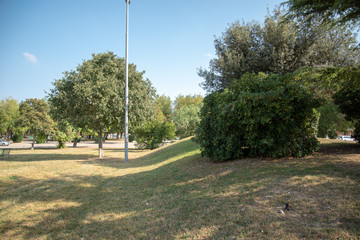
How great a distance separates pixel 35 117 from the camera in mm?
27484

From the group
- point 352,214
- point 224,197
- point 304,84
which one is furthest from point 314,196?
point 304,84

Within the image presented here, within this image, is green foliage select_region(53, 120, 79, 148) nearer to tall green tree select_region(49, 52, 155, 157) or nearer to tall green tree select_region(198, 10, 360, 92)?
tall green tree select_region(49, 52, 155, 157)

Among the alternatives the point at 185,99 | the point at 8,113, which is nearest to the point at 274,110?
the point at 185,99

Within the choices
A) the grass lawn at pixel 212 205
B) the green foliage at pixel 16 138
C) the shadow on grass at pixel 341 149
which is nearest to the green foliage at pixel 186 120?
the shadow on grass at pixel 341 149

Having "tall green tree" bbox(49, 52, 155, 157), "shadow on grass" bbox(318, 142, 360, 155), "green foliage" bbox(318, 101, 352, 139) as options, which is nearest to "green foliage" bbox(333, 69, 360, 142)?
"shadow on grass" bbox(318, 142, 360, 155)

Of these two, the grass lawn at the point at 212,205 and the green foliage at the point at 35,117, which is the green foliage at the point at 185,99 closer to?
the green foliage at the point at 35,117

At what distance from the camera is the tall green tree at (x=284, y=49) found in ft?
42.8

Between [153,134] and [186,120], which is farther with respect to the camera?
[186,120]

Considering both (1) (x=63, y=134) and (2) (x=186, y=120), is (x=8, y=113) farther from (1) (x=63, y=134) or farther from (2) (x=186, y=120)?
(2) (x=186, y=120)

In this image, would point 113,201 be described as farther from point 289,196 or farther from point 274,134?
point 274,134

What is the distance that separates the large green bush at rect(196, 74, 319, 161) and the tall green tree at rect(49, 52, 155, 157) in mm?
9140

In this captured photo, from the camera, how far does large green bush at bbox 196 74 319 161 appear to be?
21.2ft

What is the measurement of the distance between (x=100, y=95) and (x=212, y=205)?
11.8 metres

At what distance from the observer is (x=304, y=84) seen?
6797mm
